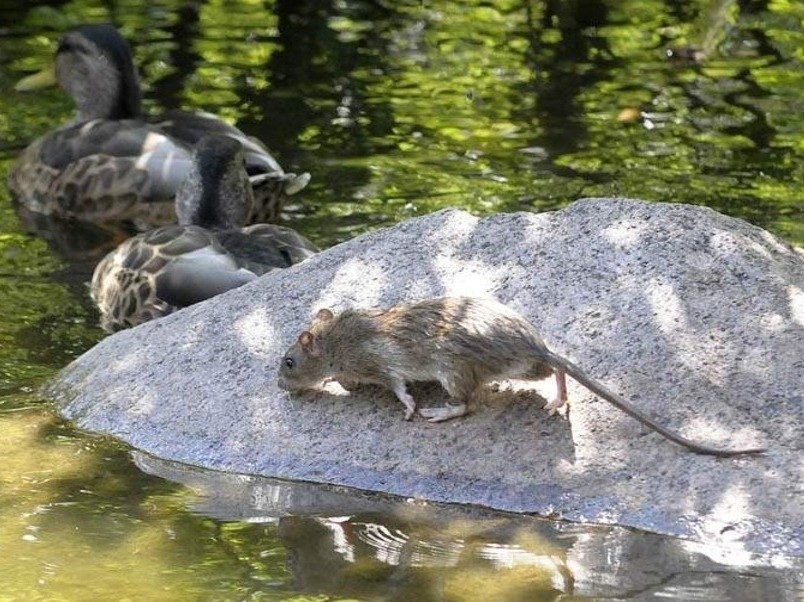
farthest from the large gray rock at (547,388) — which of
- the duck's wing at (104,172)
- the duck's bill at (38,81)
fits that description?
the duck's bill at (38,81)

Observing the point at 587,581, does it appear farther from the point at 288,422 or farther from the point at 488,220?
the point at 488,220

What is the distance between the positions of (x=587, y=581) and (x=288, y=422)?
1.61 meters

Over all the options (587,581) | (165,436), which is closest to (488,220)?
(165,436)

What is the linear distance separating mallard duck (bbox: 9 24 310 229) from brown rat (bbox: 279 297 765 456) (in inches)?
169

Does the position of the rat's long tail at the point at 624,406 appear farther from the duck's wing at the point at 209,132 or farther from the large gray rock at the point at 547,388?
the duck's wing at the point at 209,132

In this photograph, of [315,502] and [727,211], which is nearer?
[315,502]

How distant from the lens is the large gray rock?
5.86 meters

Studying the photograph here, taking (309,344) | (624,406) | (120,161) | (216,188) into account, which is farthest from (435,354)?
(120,161)

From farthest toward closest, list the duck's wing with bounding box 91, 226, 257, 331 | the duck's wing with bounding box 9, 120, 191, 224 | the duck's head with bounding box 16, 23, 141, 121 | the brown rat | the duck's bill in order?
the duck's bill, the duck's head with bounding box 16, 23, 141, 121, the duck's wing with bounding box 9, 120, 191, 224, the duck's wing with bounding box 91, 226, 257, 331, the brown rat

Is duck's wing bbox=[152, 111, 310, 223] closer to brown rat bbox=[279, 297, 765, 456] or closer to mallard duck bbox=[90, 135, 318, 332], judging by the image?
mallard duck bbox=[90, 135, 318, 332]

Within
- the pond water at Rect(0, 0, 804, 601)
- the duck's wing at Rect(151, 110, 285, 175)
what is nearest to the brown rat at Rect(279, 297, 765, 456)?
the pond water at Rect(0, 0, 804, 601)

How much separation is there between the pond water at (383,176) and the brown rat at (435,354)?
1.47 ft

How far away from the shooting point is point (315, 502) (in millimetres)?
6113

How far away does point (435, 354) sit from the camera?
6137mm
